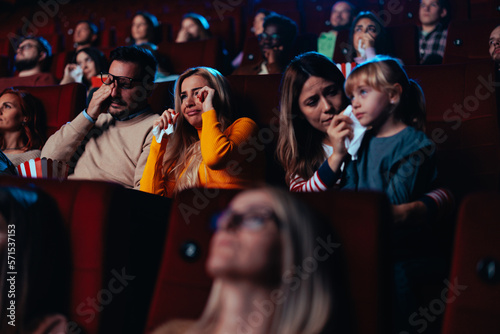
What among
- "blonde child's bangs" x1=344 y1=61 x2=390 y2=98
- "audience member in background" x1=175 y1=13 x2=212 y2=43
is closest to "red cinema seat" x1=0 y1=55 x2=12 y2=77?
"audience member in background" x1=175 y1=13 x2=212 y2=43

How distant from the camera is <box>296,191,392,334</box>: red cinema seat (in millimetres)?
295

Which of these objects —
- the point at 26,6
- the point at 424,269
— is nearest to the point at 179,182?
the point at 424,269

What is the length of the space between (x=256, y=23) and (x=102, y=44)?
58 centimetres

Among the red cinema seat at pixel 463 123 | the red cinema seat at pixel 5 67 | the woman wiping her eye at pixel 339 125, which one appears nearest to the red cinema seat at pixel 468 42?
the red cinema seat at pixel 463 123

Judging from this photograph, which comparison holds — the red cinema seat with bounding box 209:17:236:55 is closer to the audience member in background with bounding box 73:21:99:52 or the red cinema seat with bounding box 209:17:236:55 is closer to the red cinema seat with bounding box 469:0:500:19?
the audience member in background with bounding box 73:21:99:52

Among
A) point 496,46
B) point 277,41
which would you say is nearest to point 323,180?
point 496,46

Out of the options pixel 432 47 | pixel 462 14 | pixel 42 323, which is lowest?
pixel 42 323

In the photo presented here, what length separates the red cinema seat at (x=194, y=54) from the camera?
102 centimetres

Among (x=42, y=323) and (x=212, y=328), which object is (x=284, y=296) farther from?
(x=42, y=323)

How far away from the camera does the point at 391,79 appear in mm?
445

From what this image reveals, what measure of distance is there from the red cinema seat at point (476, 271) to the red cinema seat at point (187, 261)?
5.7 inches

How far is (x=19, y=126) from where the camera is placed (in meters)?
0.74

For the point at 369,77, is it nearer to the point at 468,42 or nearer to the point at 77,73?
the point at 468,42

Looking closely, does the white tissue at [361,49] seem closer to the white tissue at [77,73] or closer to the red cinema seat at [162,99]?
the red cinema seat at [162,99]
